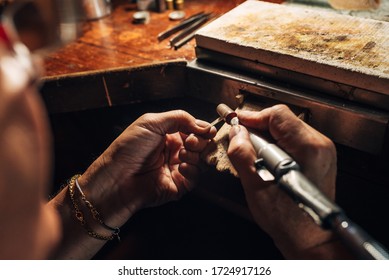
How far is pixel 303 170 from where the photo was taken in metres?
1.09

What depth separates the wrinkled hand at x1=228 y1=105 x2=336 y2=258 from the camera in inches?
42.8

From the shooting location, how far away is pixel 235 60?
1.61 meters

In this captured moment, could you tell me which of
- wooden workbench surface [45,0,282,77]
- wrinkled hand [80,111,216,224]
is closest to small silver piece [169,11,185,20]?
wooden workbench surface [45,0,282,77]

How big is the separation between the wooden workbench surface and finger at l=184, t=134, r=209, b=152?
1.97ft

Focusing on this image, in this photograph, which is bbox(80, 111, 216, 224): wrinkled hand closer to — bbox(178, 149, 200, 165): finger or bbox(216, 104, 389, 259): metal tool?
bbox(178, 149, 200, 165): finger

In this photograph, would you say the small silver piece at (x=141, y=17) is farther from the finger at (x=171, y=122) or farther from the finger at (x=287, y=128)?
the finger at (x=287, y=128)

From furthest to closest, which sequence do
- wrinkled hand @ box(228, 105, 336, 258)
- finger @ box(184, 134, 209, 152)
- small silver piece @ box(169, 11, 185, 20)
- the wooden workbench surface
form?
small silver piece @ box(169, 11, 185, 20)
the wooden workbench surface
finger @ box(184, 134, 209, 152)
wrinkled hand @ box(228, 105, 336, 258)

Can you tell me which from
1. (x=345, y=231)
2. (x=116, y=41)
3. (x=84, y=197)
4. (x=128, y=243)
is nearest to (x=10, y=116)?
(x=345, y=231)

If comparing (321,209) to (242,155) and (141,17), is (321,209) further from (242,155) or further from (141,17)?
(141,17)

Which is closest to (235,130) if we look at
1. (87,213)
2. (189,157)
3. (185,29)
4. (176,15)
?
(189,157)

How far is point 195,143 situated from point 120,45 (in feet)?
3.28

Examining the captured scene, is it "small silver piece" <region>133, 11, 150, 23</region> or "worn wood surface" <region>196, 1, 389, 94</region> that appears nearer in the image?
"worn wood surface" <region>196, 1, 389, 94</region>

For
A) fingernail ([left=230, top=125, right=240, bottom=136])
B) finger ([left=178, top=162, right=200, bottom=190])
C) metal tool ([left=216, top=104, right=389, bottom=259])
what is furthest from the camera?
finger ([left=178, top=162, right=200, bottom=190])

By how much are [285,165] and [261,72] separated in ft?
2.32
